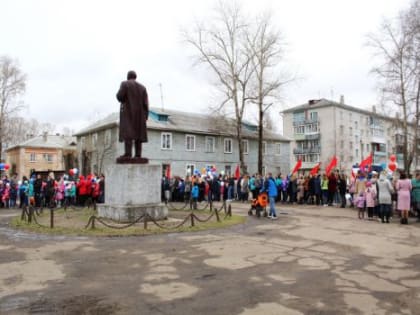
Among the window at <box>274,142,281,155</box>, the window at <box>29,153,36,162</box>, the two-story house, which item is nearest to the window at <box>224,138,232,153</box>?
the two-story house

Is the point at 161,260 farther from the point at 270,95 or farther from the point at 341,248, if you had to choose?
the point at 270,95

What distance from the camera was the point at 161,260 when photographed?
7859 mm

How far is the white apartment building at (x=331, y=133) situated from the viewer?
67.3 m

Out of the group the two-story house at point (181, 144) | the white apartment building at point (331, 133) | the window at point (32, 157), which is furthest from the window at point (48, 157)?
the white apartment building at point (331, 133)

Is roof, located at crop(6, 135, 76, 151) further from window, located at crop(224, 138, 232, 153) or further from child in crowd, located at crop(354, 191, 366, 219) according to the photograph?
child in crowd, located at crop(354, 191, 366, 219)

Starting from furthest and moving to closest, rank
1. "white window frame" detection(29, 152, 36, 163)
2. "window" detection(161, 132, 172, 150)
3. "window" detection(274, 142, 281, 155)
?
"white window frame" detection(29, 152, 36, 163)
"window" detection(274, 142, 281, 155)
"window" detection(161, 132, 172, 150)

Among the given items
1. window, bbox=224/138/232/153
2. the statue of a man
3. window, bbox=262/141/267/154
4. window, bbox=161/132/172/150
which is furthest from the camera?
window, bbox=262/141/267/154

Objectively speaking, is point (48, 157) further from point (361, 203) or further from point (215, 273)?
point (215, 273)

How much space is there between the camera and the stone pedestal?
12.5 meters

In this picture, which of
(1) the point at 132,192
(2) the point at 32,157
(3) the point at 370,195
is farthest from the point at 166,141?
(2) the point at 32,157

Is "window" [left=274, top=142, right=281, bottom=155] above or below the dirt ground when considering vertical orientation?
above

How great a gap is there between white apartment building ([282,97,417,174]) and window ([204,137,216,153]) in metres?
27.8

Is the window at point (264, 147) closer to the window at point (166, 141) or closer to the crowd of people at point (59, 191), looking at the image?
the window at point (166, 141)

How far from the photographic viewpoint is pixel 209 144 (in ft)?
146
